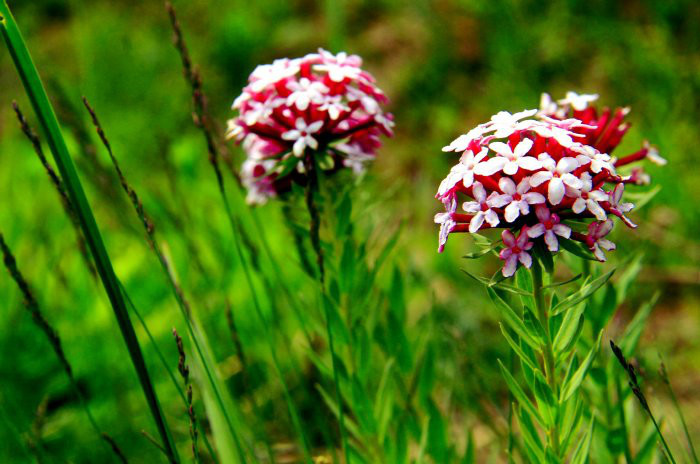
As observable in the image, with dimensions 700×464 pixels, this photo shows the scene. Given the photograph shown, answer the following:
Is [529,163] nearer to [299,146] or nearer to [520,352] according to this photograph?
[520,352]

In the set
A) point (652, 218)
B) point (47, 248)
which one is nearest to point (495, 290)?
point (47, 248)

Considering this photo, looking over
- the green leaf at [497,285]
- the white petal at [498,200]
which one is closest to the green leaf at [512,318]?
the green leaf at [497,285]

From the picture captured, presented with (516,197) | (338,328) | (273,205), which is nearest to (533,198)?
(516,197)

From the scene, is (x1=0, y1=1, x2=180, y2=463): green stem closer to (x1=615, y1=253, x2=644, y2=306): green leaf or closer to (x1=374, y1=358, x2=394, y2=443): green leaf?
(x1=374, y1=358, x2=394, y2=443): green leaf

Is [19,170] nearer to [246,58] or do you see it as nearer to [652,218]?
[246,58]

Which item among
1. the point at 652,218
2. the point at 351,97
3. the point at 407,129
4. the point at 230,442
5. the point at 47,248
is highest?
the point at 351,97

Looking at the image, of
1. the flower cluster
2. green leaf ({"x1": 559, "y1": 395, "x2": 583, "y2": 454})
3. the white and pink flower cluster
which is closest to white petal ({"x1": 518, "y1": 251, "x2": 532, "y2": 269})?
the white and pink flower cluster

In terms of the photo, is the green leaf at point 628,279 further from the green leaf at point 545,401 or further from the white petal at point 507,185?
the white petal at point 507,185
